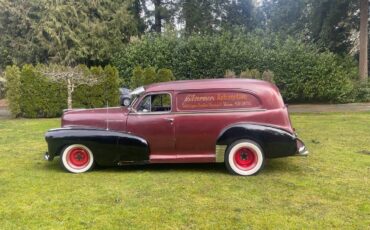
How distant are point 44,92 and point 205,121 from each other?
39.1ft

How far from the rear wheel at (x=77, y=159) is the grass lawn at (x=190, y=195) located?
0.61 feet

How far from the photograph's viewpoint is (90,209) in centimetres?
525

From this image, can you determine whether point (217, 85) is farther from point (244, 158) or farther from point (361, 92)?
point (361, 92)

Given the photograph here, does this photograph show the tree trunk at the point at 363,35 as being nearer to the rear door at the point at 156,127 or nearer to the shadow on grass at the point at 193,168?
the shadow on grass at the point at 193,168

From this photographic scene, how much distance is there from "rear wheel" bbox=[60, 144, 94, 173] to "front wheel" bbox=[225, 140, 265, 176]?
2.43 meters

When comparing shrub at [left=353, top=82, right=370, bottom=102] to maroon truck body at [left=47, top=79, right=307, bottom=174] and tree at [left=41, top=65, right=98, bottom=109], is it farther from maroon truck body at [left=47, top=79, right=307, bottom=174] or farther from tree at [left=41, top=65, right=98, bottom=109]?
maroon truck body at [left=47, top=79, right=307, bottom=174]

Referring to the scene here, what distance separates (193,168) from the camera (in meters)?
7.55

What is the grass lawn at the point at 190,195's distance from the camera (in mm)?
4801

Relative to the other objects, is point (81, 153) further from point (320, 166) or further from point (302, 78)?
point (302, 78)

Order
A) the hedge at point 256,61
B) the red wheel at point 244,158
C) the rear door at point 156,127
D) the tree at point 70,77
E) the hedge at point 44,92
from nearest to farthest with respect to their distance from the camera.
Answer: the red wheel at point 244,158
the rear door at point 156,127
the tree at point 70,77
the hedge at point 44,92
the hedge at point 256,61

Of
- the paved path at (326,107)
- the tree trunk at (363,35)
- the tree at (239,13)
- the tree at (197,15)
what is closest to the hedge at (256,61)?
the tree trunk at (363,35)

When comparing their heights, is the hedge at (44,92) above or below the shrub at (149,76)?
below

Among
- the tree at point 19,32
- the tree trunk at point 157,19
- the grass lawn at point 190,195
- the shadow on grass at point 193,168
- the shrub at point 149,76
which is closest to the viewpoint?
the grass lawn at point 190,195

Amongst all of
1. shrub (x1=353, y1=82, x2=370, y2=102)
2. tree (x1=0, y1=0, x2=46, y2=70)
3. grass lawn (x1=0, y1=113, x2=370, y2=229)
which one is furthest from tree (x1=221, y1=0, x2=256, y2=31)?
grass lawn (x1=0, y1=113, x2=370, y2=229)
